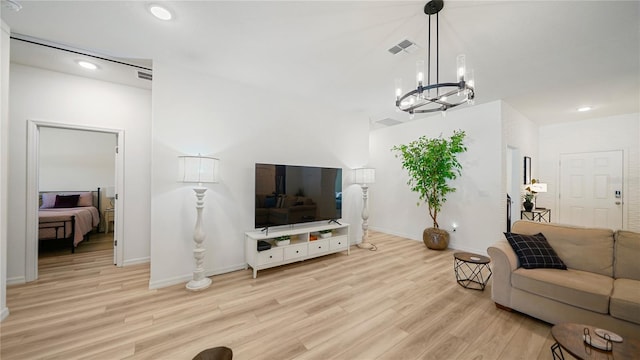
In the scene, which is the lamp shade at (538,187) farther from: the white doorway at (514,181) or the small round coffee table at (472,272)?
the small round coffee table at (472,272)

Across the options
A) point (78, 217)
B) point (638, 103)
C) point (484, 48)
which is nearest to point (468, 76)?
point (484, 48)

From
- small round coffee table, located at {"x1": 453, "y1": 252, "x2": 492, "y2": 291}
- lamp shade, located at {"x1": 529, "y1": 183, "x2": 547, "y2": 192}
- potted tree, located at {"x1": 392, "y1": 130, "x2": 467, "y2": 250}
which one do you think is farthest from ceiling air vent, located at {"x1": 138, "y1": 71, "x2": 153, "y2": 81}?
lamp shade, located at {"x1": 529, "y1": 183, "x2": 547, "y2": 192}

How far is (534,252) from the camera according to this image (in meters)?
2.29

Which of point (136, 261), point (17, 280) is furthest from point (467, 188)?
point (17, 280)

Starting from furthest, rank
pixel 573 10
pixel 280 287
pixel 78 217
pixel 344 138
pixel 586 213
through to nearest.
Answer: pixel 586 213 → pixel 344 138 → pixel 78 217 → pixel 280 287 → pixel 573 10

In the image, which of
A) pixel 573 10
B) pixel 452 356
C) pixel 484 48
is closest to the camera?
pixel 452 356

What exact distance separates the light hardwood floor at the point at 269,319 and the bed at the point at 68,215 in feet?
3.20

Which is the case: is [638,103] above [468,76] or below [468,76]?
above

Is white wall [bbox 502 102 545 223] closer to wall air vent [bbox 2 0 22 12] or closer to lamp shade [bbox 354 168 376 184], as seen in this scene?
lamp shade [bbox 354 168 376 184]

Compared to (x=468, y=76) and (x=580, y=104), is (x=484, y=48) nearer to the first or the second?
(x=468, y=76)

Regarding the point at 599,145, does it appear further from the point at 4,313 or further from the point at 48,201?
the point at 48,201

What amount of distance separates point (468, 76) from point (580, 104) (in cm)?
403

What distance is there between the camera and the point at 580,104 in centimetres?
406

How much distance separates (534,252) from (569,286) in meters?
0.43
